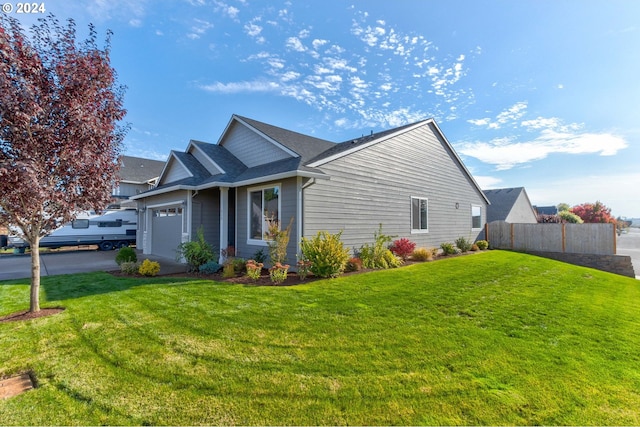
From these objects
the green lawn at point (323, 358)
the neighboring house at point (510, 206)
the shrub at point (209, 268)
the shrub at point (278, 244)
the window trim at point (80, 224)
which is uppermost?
the neighboring house at point (510, 206)

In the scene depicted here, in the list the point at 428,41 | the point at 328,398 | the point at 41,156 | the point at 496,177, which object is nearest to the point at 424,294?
the point at 328,398

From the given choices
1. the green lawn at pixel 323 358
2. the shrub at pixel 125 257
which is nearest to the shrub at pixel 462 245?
the green lawn at pixel 323 358

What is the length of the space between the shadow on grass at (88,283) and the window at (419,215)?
31.8ft

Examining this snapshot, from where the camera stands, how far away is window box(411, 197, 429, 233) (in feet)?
44.3

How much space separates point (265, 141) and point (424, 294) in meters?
8.27

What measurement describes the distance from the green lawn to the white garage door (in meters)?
6.34

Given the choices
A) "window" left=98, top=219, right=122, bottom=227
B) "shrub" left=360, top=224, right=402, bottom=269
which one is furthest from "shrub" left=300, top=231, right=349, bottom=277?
"window" left=98, top=219, right=122, bottom=227

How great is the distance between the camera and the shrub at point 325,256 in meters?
8.19

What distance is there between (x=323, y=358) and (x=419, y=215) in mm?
11417

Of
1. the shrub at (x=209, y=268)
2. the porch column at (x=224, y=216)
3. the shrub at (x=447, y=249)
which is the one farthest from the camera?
the shrub at (x=447, y=249)

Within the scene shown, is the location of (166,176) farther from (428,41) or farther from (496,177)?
(496,177)

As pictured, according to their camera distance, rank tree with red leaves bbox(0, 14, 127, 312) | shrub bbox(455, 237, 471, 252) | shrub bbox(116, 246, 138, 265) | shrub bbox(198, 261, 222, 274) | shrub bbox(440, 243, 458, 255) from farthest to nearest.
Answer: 1. shrub bbox(455, 237, 471, 252)
2. shrub bbox(440, 243, 458, 255)
3. shrub bbox(116, 246, 138, 265)
4. shrub bbox(198, 261, 222, 274)
5. tree with red leaves bbox(0, 14, 127, 312)

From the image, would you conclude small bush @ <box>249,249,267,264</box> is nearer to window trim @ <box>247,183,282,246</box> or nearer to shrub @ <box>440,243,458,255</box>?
window trim @ <box>247,183,282,246</box>

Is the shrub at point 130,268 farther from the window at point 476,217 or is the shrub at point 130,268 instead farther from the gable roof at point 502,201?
the gable roof at point 502,201
